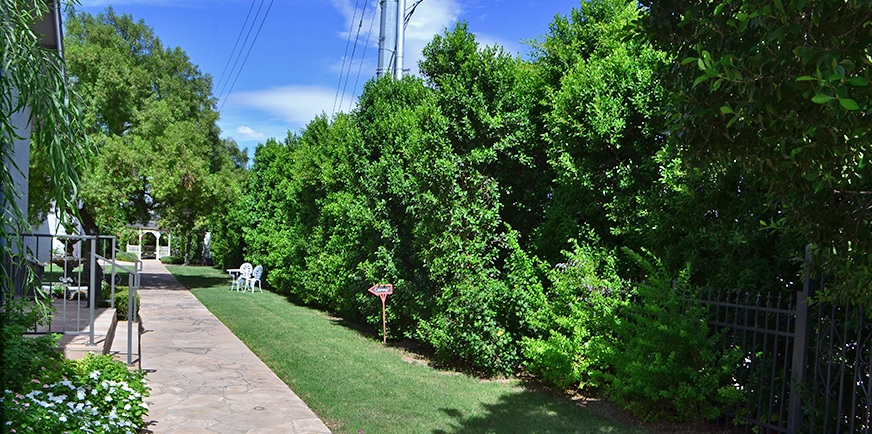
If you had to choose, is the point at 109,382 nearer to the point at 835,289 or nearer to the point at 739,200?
the point at 835,289

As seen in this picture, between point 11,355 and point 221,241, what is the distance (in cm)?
2984

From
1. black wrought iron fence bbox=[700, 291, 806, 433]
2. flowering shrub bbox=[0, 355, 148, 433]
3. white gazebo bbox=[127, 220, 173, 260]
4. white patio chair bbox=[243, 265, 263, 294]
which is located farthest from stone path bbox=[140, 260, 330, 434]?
white gazebo bbox=[127, 220, 173, 260]

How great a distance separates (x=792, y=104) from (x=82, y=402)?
5.50m

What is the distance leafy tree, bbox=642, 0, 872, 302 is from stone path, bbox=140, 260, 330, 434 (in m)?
4.42

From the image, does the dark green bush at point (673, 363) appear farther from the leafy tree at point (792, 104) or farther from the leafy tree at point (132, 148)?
the leafy tree at point (132, 148)

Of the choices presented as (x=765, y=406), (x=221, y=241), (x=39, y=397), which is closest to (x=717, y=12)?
(x=765, y=406)

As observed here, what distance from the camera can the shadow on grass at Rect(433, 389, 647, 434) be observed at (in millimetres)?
6223

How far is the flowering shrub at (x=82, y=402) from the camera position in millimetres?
4301

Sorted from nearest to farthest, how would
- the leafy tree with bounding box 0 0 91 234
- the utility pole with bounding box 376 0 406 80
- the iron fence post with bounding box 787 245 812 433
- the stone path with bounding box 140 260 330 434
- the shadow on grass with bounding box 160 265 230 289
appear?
1. the leafy tree with bounding box 0 0 91 234
2. the iron fence post with bounding box 787 245 812 433
3. the stone path with bounding box 140 260 330 434
4. the utility pole with bounding box 376 0 406 80
5. the shadow on grass with bounding box 160 265 230 289

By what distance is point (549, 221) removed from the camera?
8891mm

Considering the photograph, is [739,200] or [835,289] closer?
[835,289]

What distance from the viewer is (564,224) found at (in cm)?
848

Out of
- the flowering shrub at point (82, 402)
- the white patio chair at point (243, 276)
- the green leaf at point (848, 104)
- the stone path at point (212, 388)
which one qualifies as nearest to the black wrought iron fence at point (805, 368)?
the green leaf at point (848, 104)

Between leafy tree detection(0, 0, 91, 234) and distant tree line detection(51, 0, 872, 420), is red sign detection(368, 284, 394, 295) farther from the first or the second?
leafy tree detection(0, 0, 91, 234)
